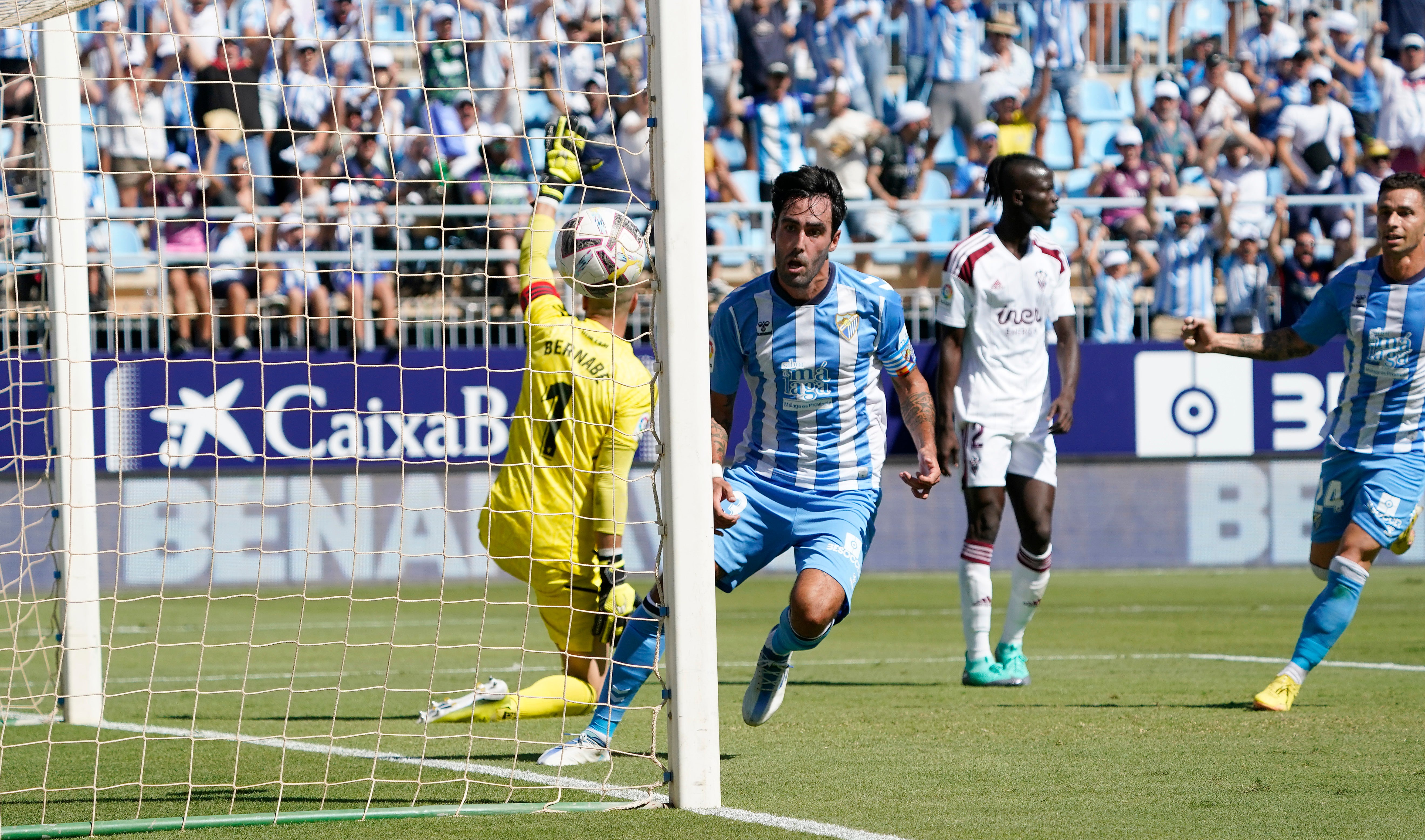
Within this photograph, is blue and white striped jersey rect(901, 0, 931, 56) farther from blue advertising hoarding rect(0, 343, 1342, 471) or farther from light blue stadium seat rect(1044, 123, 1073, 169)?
blue advertising hoarding rect(0, 343, 1342, 471)

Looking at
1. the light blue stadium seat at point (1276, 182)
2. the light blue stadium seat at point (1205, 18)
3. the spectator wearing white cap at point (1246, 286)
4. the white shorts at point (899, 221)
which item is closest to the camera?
the spectator wearing white cap at point (1246, 286)

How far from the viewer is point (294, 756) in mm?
5859

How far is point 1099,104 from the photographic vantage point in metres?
18.5

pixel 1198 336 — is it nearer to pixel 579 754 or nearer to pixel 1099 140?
pixel 579 754

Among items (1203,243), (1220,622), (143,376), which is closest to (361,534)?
(143,376)

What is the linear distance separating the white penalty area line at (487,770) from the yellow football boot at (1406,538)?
352cm

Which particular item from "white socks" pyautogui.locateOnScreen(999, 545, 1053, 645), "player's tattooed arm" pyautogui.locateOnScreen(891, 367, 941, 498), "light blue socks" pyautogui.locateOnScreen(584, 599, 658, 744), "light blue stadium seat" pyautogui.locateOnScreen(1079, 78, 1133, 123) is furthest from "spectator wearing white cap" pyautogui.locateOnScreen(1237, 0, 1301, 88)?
"light blue socks" pyautogui.locateOnScreen(584, 599, 658, 744)

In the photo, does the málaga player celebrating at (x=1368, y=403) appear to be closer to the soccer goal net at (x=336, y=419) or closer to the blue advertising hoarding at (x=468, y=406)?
the soccer goal net at (x=336, y=419)

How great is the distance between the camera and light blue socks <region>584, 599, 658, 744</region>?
5344 millimetres

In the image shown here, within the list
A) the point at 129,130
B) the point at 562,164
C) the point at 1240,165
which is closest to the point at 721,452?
the point at 562,164

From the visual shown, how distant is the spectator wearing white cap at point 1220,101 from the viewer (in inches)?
703

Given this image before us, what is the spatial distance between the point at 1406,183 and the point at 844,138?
427 inches

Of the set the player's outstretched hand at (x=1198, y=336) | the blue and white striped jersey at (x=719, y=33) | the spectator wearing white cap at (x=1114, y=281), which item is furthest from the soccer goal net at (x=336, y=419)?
the spectator wearing white cap at (x=1114, y=281)

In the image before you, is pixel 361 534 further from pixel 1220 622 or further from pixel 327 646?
pixel 1220 622
